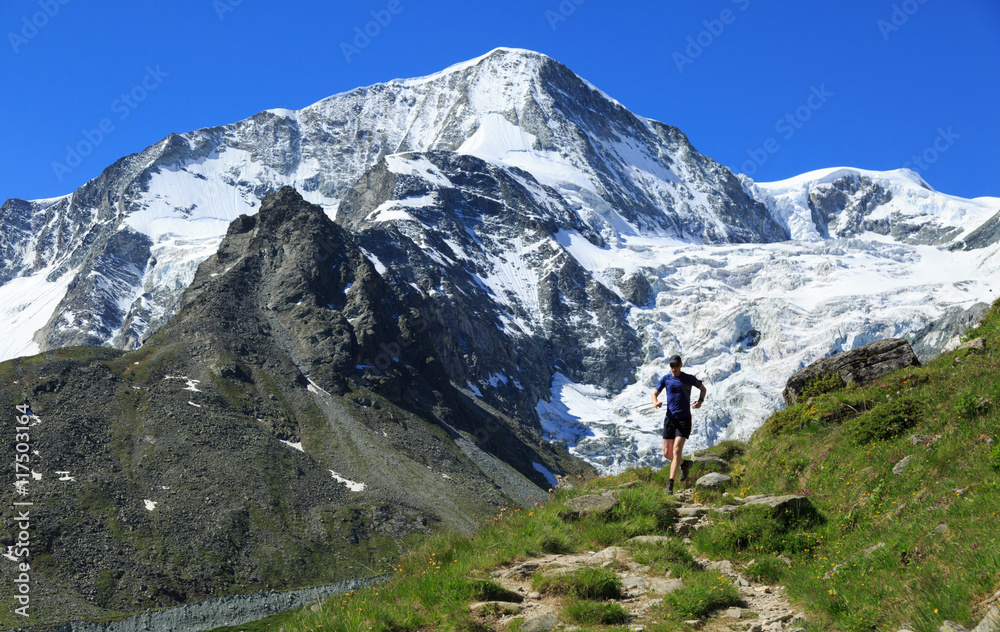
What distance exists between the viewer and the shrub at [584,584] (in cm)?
1305

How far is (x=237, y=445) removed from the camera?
504 feet

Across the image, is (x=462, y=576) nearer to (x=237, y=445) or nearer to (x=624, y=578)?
(x=624, y=578)

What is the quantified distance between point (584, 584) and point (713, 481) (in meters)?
7.40

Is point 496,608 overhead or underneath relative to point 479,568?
underneath

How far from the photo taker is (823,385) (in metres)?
22.5

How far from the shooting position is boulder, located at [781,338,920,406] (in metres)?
21.7

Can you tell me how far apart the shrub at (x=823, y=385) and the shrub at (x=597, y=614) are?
1250 centimetres

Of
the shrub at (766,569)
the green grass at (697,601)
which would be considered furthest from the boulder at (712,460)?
the green grass at (697,601)

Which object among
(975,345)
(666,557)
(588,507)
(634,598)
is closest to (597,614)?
(634,598)

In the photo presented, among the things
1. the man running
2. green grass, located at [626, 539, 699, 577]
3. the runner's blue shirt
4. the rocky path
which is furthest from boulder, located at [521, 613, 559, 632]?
the runner's blue shirt

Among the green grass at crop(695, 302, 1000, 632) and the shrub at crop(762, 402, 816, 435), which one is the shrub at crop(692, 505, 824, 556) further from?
the shrub at crop(762, 402, 816, 435)

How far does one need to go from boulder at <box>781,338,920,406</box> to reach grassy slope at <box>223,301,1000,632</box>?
4.93ft

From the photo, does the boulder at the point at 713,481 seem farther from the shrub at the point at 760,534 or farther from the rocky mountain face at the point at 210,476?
the rocky mountain face at the point at 210,476

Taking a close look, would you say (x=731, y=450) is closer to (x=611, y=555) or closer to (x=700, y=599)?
(x=611, y=555)
